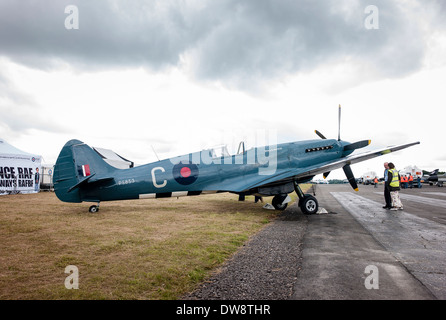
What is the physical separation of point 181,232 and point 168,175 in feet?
13.3

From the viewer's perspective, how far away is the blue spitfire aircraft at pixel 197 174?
31.5 ft

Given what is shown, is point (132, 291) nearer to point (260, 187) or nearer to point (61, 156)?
point (260, 187)

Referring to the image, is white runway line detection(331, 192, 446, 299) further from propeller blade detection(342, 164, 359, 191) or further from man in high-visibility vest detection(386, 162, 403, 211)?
man in high-visibility vest detection(386, 162, 403, 211)

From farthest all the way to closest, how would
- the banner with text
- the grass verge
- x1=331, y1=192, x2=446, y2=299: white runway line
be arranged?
the banner with text → x1=331, y1=192, x2=446, y2=299: white runway line → the grass verge

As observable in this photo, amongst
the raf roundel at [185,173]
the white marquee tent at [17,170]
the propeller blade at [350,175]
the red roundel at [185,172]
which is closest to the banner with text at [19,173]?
the white marquee tent at [17,170]

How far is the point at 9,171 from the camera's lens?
19.8 meters

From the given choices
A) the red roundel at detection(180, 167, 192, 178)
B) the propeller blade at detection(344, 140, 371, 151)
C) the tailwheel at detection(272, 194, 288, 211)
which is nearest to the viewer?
the red roundel at detection(180, 167, 192, 178)

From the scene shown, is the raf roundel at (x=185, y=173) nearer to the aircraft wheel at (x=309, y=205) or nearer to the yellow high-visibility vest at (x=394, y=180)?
the aircraft wheel at (x=309, y=205)

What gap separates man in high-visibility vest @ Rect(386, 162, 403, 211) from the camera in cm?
1148

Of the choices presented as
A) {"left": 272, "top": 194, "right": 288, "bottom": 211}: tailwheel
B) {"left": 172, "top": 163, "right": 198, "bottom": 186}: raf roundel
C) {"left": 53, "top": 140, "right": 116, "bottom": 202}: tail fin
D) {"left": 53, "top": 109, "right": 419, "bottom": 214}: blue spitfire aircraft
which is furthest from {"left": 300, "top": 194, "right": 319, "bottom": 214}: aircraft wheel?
{"left": 53, "top": 140, "right": 116, "bottom": 202}: tail fin

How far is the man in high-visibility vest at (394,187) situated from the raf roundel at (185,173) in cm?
899

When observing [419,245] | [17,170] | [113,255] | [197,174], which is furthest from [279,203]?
[17,170]

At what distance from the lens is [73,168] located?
9891 millimetres
